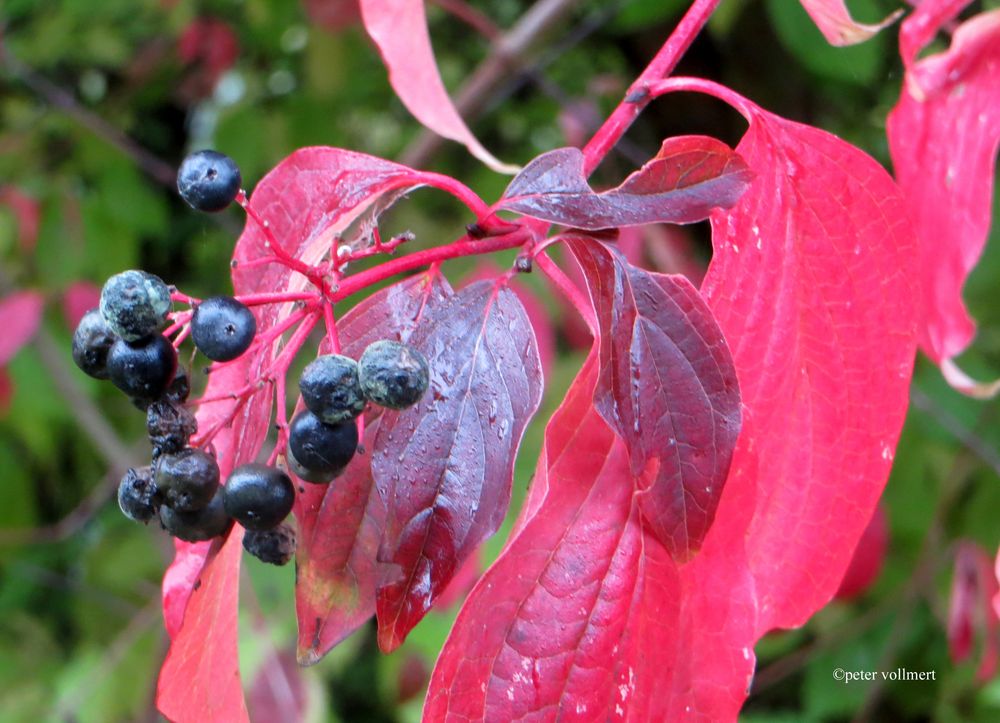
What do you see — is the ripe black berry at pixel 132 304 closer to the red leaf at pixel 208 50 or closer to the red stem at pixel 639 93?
the red stem at pixel 639 93

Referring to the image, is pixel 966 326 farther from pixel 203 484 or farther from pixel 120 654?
pixel 120 654

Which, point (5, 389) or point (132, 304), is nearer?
point (132, 304)

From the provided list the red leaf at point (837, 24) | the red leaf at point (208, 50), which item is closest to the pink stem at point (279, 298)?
the red leaf at point (837, 24)

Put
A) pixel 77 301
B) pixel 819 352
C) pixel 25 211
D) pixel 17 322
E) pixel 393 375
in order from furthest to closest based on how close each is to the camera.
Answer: pixel 25 211 → pixel 77 301 → pixel 17 322 → pixel 819 352 → pixel 393 375

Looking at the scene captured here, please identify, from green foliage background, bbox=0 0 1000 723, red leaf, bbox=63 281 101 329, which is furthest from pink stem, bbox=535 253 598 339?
red leaf, bbox=63 281 101 329

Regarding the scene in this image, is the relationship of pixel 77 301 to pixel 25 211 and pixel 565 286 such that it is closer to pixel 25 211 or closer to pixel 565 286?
pixel 25 211

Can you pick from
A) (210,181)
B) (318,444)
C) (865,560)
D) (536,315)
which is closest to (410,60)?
(210,181)
